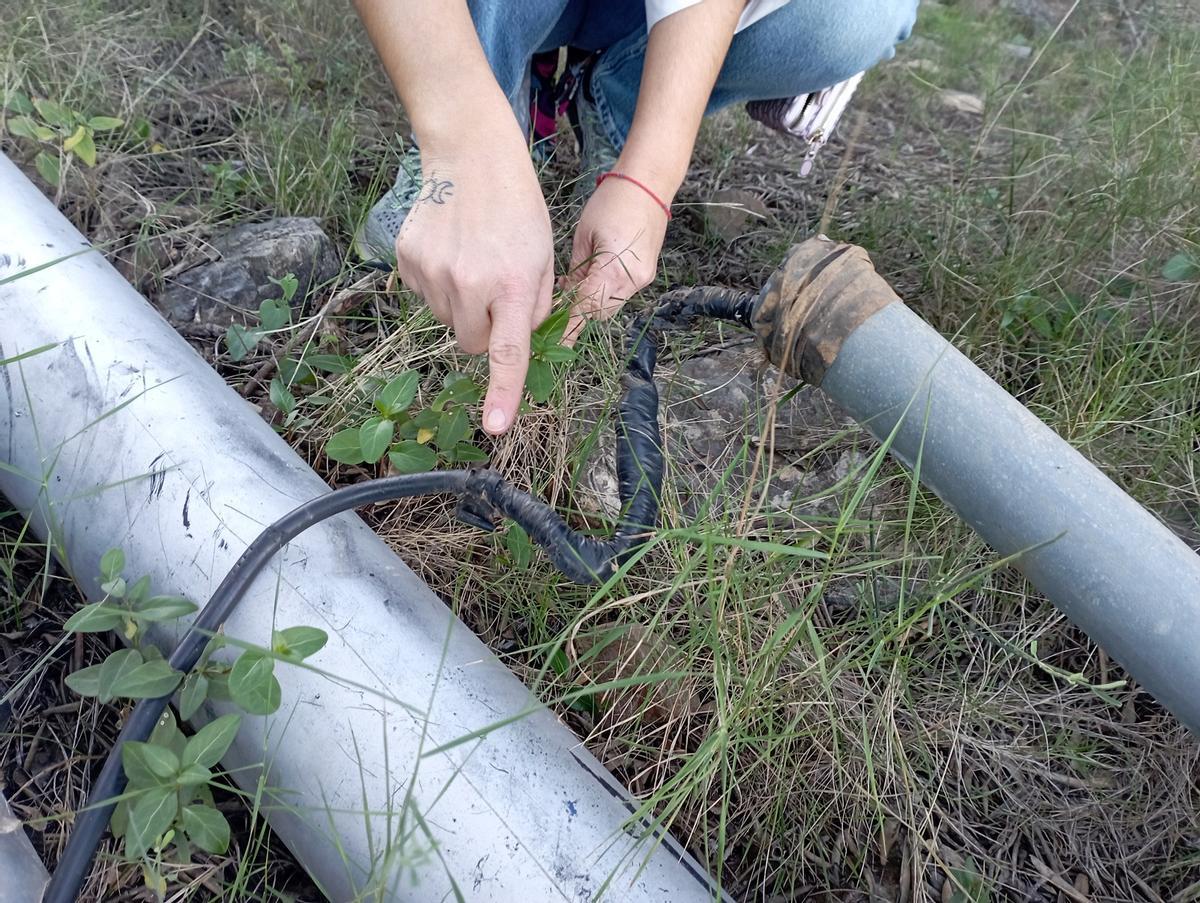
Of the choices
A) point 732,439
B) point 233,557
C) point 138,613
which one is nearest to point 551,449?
point 732,439

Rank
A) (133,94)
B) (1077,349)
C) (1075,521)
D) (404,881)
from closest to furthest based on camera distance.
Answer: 1. (404,881)
2. (1075,521)
3. (1077,349)
4. (133,94)

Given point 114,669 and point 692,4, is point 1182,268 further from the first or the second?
point 114,669

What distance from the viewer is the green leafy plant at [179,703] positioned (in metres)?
0.94

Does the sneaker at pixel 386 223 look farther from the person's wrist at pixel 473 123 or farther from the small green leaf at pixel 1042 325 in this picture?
the small green leaf at pixel 1042 325

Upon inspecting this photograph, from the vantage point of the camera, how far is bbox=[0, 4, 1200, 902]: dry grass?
3.91 feet

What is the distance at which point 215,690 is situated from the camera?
39.4 inches

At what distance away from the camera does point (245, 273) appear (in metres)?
1.71

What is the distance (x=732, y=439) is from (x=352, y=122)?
120 cm

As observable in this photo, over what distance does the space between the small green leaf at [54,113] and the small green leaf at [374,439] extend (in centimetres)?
110

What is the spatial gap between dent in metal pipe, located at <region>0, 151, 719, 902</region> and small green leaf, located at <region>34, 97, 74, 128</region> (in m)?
0.59

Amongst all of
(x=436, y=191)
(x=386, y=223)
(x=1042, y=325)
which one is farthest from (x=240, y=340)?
(x=1042, y=325)

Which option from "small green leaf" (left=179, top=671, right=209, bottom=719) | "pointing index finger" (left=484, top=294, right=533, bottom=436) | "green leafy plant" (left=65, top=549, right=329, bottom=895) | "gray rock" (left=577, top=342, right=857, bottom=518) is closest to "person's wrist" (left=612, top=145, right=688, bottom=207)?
"gray rock" (left=577, top=342, right=857, bottom=518)

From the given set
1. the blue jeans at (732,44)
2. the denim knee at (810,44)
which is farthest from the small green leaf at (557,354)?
the denim knee at (810,44)

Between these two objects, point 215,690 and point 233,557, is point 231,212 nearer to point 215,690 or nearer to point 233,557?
point 233,557
